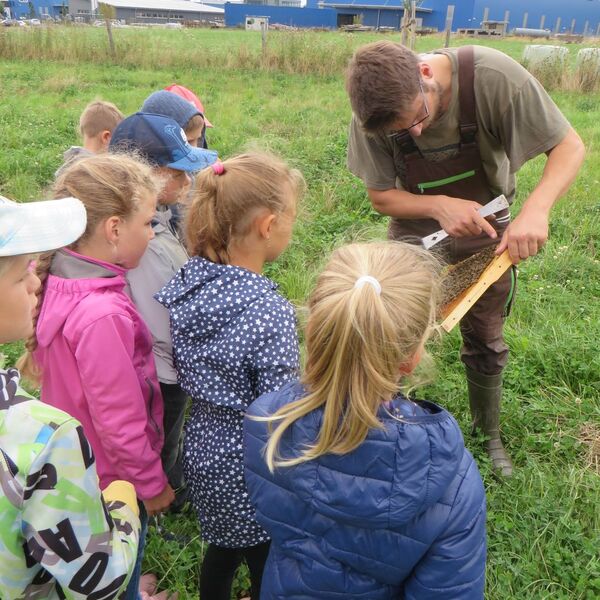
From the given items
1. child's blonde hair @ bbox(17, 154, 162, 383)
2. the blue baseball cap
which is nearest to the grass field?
the blue baseball cap

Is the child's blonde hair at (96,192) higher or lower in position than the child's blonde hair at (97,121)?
higher

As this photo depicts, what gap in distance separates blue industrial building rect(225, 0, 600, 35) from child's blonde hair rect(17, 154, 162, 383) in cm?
5821

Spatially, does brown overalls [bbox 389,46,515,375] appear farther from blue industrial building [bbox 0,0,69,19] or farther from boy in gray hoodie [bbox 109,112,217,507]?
blue industrial building [bbox 0,0,69,19]

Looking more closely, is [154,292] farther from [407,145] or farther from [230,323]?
[407,145]

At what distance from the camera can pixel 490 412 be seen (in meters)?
3.07

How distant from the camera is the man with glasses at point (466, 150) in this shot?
2289 mm

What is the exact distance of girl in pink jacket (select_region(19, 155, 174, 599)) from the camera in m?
1.82

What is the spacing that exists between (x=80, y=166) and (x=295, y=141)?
21.4 ft

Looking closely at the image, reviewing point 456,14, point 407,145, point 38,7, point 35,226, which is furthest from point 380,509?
point 38,7

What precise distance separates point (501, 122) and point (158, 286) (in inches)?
63.4

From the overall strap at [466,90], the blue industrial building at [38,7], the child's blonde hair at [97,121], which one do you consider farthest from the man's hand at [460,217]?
the blue industrial building at [38,7]

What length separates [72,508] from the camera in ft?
3.80

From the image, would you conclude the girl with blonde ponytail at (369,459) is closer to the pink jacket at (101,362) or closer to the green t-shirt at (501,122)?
the pink jacket at (101,362)

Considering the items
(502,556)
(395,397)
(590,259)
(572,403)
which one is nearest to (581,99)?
(590,259)
